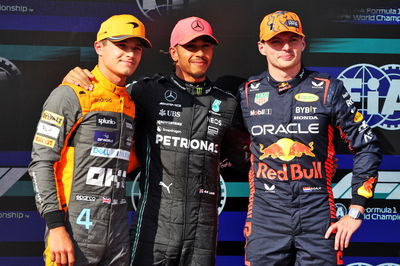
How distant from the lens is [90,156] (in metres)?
2.32

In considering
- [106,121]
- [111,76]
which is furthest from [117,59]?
[106,121]

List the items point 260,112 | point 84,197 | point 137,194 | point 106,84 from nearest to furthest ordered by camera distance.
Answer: point 84,197 < point 106,84 < point 260,112 < point 137,194

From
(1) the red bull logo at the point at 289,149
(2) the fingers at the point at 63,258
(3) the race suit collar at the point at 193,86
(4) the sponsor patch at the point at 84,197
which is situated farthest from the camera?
(3) the race suit collar at the point at 193,86

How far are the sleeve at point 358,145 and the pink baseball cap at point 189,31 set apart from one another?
0.78 metres

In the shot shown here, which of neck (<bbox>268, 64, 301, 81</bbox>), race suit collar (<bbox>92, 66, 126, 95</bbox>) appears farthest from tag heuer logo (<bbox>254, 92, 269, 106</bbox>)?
race suit collar (<bbox>92, 66, 126, 95</bbox>)

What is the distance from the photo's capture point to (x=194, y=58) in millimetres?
2715

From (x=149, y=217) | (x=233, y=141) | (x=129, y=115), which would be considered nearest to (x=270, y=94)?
(x=233, y=141)

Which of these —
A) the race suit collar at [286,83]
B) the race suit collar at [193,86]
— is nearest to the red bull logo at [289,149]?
the race suit collar at [286,83]

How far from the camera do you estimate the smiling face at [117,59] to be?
2.46 metres

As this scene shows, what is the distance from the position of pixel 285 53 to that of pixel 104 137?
106cm

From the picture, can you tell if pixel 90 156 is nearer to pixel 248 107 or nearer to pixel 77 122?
pixel 77 122

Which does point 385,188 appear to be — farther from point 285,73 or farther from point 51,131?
Answer: point 51,131

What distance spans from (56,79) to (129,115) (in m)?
0.92

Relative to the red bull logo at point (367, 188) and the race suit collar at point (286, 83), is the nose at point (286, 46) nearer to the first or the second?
the race suit collar at point (286, 83)
